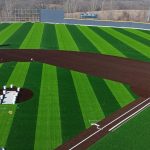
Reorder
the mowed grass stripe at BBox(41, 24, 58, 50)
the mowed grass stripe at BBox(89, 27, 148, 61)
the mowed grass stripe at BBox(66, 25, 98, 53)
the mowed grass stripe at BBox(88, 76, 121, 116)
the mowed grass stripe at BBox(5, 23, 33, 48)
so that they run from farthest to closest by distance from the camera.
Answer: the mowed grass stripe at BBox(5, 23, 33, 48), the mowed grass stripe at BBox(41, 24, 58, 50), the mowed grass stripe at BBox(66, 25, 98, 53), the mowed grass stripe at BBox(89, 27, 148, 61), the mowed grass stripe at BBox(88, 76, 121, 116)

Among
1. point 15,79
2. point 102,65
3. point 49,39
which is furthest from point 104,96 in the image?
point 49,39

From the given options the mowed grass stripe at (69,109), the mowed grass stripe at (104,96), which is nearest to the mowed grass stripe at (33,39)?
the mowed grass stripe at (69,109)

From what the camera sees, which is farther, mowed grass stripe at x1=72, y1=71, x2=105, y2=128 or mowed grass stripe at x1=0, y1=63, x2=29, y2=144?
mowed grass stripe at x1=72, y1=71, x2=105, y2=128

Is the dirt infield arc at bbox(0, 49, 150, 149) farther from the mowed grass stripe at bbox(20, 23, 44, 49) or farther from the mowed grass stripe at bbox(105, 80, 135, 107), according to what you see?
the mowed grass stripe at bbox(20, 23, 44, 49)

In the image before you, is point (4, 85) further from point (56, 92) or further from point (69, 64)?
point (69, 64)

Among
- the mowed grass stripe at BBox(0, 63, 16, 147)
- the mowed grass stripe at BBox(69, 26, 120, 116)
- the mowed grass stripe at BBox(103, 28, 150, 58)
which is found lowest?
the mowed grass stripe at BBox(103, 28, 150, 58)

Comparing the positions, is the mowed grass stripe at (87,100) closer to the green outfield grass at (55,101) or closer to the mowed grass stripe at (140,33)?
the green outfield grass at (55,101)

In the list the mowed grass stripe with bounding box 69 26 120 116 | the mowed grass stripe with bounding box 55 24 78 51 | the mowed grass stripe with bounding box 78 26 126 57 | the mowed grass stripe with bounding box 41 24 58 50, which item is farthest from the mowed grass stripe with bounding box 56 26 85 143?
the mowed grass stripe with bounding box 41 24 58 50
